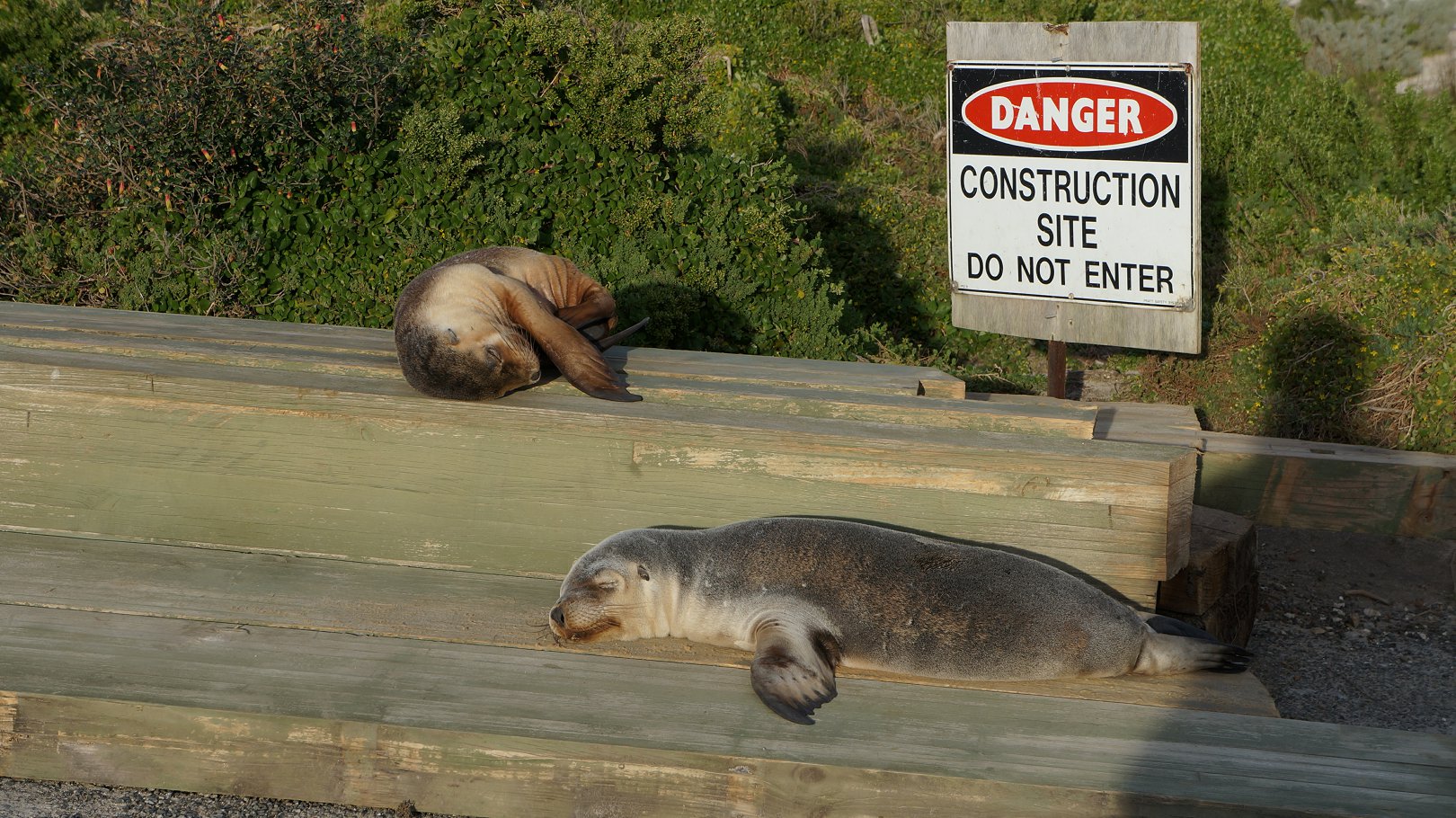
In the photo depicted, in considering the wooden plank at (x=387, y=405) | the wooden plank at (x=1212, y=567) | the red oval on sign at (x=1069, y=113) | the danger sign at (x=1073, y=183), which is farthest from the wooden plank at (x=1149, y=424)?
the wooden plank at (x=387, y=405)

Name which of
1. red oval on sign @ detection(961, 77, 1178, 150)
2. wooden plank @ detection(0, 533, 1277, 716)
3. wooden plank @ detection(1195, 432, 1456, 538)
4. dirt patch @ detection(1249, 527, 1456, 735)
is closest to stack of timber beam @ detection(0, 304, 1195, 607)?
wooden plank @ detection(0, 533, 1277, 716)

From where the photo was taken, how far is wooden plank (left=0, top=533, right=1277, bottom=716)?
117 inches

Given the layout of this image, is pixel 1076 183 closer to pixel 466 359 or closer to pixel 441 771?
pixel 466 359

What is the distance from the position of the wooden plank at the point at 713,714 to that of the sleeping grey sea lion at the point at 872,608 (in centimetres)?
12

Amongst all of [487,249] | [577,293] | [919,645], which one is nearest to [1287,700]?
[919,645]

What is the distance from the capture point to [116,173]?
23.0 feet

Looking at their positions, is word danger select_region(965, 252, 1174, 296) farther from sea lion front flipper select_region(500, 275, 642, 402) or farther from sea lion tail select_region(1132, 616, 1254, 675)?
sea lion tail select_region(1132, 616, 1254, 675)

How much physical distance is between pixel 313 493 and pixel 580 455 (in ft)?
2.55

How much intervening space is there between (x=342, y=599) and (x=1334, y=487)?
165 inches

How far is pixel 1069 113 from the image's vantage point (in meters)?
5.41

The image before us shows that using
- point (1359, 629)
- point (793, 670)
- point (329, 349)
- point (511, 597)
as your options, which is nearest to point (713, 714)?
point (793, 670)

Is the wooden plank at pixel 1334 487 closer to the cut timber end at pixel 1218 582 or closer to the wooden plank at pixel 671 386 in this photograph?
the cut timber end at pixel 1218 582

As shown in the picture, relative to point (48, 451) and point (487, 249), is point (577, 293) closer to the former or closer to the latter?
point (487, 249)

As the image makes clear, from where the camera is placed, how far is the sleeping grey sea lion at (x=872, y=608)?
2.98 metres
